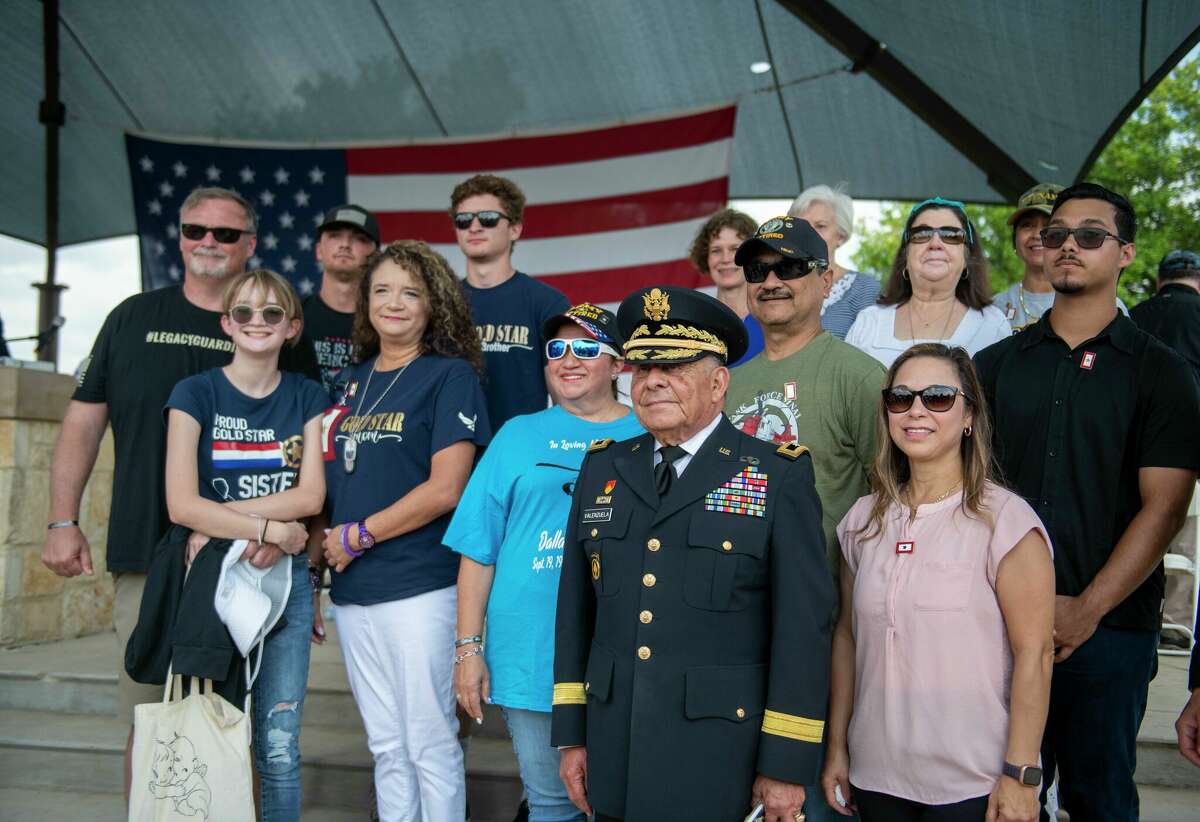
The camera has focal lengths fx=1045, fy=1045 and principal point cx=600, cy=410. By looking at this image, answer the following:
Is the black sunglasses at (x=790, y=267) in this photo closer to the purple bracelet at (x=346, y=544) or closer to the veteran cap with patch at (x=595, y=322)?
the veteran cap with patch at (x=595, y=322)

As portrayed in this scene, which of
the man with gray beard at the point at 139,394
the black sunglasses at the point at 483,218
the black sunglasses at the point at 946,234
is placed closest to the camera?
the black sunglasses at the point at 946,234

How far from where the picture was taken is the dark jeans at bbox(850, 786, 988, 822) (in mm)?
2182

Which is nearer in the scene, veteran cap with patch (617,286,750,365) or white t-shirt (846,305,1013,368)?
veteran cap with patch (617,286,750,365)

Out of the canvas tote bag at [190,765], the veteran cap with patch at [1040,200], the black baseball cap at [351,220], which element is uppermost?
the veteran cap with patch at [1040,200]

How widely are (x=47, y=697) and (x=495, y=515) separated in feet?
11.3

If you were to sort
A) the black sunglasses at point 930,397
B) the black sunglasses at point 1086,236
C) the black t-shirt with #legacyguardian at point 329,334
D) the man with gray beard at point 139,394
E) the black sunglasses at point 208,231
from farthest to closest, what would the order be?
the black t-shirt with #legacyguardian at point 329,334
the black sunglasses at point 208,231
the man with gray beard at point 139,394
the black sunglasses at point 1086,236
the black sunglasses at point 930,397

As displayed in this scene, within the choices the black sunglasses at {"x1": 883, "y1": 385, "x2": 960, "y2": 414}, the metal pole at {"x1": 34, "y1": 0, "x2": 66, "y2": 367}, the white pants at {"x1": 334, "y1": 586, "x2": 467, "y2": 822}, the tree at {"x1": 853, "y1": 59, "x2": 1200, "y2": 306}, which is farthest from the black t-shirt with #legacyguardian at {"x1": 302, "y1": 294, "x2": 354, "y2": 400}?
the tree at {"x1": 853, "y1": 59, "x2": 1200, "y2": 306}

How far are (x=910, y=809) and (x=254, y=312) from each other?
2.31 meters

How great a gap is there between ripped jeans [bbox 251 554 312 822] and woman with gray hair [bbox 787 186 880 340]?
2139mm

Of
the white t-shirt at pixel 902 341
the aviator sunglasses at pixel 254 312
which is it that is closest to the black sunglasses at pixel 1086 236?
the white t-shirt at pixel 902 341

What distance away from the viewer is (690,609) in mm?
2201

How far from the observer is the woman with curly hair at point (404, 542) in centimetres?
299

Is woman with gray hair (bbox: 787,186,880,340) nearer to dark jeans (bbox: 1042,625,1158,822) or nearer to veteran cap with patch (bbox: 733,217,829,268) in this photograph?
veteran cap with patch (bbox: 733,217,829,268)

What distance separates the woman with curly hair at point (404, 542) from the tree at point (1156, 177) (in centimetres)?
2371
